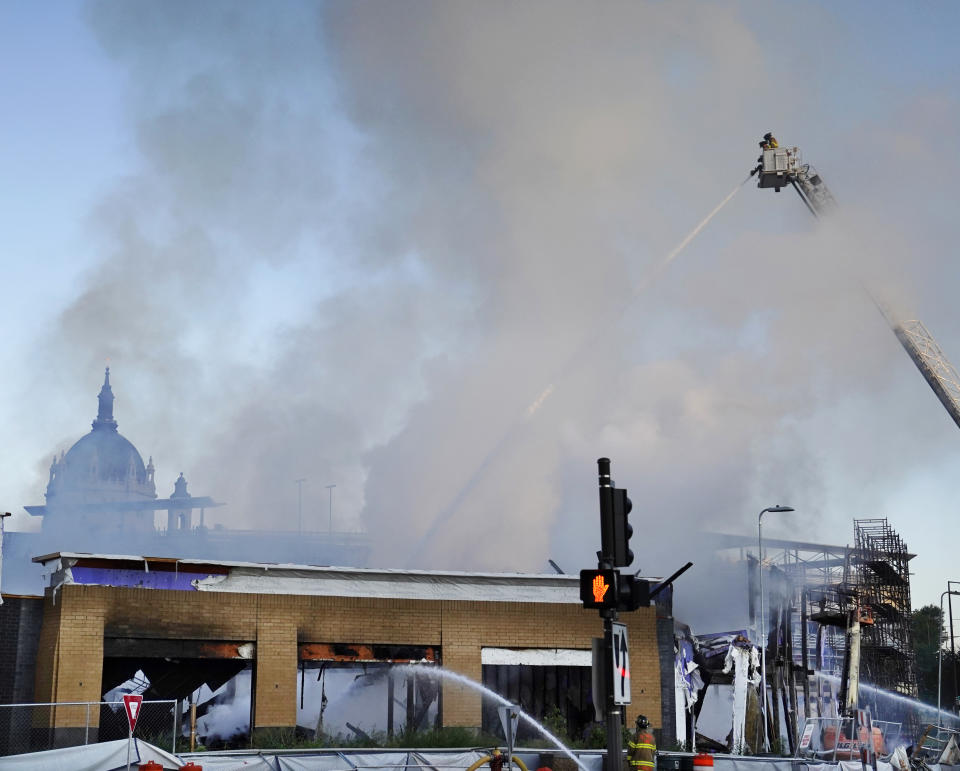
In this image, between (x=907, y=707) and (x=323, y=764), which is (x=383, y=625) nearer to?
(x=323, y=764)

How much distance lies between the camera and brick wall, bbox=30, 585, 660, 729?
99.6 feet

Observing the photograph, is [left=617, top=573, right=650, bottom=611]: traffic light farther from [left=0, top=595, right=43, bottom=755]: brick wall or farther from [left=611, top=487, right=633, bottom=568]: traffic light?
[left=0, top=595, right=43, bottom=755]: brick wall

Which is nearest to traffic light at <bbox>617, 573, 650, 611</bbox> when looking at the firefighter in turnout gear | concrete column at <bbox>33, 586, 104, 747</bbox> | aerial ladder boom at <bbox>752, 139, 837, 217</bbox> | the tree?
the firefighter in turnout gear

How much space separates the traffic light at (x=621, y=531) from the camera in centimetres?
1540

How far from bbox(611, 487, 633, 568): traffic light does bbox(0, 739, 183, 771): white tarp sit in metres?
9.37

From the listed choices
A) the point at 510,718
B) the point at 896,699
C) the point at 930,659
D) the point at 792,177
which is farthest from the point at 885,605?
the point at 510,718

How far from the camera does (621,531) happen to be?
15609 millimetres

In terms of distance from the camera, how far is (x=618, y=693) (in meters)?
15.0

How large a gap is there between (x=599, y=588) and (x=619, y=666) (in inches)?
40.2

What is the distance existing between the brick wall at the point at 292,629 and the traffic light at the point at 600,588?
1866cm

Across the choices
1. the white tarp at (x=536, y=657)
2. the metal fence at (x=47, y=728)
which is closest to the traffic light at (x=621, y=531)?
the metal fence at (x=47, y=728)

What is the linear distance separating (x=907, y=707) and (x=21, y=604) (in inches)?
2169

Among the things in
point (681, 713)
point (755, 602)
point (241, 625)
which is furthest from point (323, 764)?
point (755, 602)

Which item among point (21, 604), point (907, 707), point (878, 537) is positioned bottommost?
point (907, 707)
